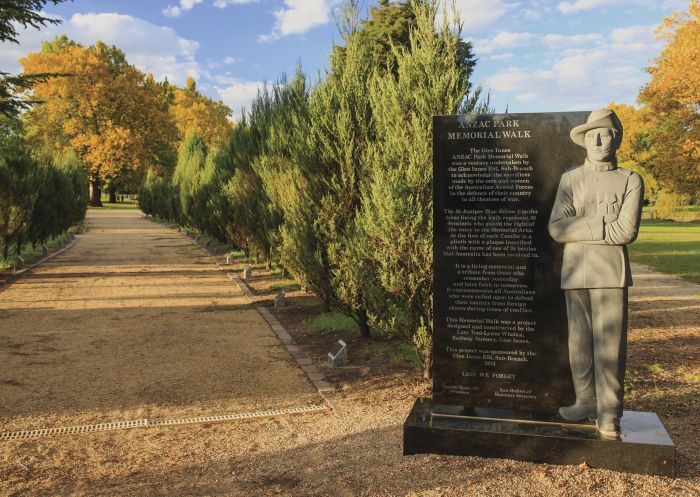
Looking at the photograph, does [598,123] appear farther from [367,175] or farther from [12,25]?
[12,25]

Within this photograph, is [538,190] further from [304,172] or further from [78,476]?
[304,172]

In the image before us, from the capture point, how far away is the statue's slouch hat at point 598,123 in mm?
4266

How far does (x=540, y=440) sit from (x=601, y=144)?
2380mm

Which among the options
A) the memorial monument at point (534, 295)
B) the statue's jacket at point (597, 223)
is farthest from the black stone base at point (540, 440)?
the statue's jacket at point (597, 223)

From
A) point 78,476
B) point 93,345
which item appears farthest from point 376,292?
point 93,345

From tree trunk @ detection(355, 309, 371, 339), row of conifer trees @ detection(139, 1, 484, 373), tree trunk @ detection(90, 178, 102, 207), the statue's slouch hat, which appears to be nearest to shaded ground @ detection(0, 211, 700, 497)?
row of conifer trees @ detection(139, 1, 484, 373)

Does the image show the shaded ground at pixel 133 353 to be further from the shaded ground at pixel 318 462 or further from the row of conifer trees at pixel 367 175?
the row of conifer trees at pixel 367 175

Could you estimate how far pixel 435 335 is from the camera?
193 inches

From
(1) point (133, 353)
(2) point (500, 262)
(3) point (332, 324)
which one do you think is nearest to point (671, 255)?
(3) point (332, 324)

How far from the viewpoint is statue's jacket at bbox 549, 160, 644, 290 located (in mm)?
4203

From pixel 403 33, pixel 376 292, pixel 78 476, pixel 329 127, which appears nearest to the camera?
pixel 78 476

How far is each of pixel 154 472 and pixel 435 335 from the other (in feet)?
8.45

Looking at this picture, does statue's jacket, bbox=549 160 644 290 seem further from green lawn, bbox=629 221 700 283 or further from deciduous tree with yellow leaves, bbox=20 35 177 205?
deciduous tree with yellow leaves, bbox=20 35 177 205

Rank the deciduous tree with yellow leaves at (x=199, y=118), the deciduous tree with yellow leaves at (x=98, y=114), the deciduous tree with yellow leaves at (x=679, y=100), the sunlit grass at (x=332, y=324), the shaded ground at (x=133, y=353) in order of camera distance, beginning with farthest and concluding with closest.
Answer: the deciduous tree with yellow leaves at (x=199, y=118) < the deciduous tree with yellow leaves at (x=98, y=114) < the deciduous tree with yellow leaves at (x=679, y=100) < the sunlit grass at (x=332, y=324) < the shaded ground at (x=133, y=353)
